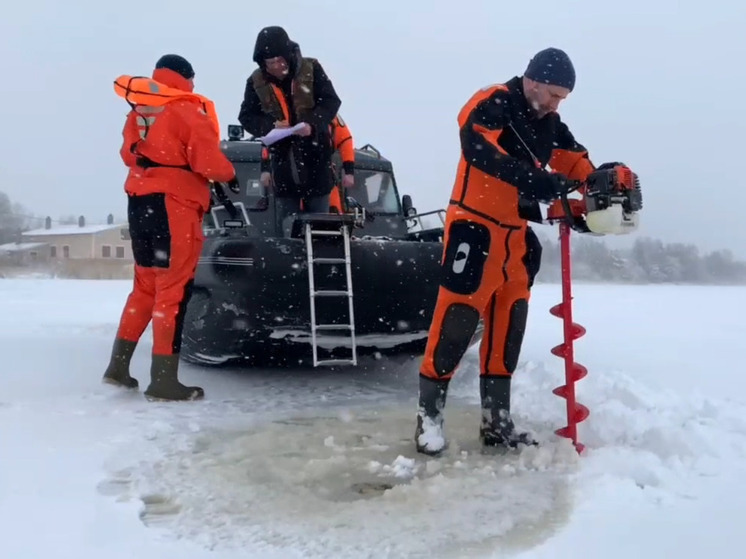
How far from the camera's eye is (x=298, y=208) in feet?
17.1

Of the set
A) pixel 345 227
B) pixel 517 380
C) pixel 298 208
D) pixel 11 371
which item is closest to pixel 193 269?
pixel 345 227

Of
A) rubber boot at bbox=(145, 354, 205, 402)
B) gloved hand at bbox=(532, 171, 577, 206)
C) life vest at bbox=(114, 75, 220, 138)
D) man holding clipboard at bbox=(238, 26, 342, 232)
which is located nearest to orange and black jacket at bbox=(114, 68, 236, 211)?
life vest at bbox=(114, 75, 220, 138)

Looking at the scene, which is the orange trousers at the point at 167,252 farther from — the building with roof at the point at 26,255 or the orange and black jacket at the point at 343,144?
the building with roof at the point at 26,255

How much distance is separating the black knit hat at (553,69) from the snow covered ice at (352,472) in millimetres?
1643

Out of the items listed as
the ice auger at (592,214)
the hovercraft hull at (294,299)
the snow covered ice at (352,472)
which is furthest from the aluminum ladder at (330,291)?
the ice auger at (592,214)

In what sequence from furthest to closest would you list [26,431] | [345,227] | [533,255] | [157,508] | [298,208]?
[298,208]
[345,227]
[533,255]
[26,431]
[157,508]

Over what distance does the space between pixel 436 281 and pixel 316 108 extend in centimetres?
147

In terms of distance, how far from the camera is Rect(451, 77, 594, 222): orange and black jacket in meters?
3.01

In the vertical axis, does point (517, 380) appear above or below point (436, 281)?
below

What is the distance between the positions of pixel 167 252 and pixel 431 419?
73.5 inches

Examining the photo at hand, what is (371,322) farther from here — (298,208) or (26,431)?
(26,431)

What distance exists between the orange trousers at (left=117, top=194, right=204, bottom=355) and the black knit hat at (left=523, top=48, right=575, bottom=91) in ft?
6.96

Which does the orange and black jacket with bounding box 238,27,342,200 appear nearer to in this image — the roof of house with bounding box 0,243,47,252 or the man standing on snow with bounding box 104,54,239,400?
the man standing on snow with bounding box 104,54,239,400

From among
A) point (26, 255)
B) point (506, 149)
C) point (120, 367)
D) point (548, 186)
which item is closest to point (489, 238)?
point (548, 186)
